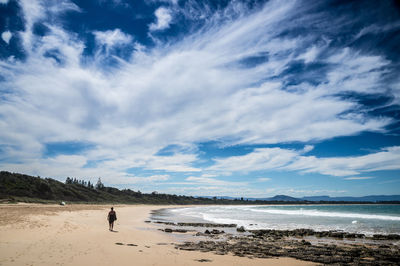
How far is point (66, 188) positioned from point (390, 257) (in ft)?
291

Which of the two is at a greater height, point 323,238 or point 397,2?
point 397,2

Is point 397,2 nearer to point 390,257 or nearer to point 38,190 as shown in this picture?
point 390,257

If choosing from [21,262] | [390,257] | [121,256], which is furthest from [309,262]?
[21,262]

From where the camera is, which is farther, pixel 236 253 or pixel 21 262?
pixel 236 253

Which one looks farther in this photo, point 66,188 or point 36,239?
point 66,188

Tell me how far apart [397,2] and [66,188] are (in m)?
92.4

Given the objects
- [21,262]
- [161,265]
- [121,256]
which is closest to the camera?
[21,262]

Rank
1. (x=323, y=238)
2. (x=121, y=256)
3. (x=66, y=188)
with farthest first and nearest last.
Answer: (x=66, y=188), (x=323, y=238), (x=121, y=256)

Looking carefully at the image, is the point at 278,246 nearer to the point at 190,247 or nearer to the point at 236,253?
the point at 236,253

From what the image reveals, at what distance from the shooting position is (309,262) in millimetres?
10500

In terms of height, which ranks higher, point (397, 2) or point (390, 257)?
point (397, 2)

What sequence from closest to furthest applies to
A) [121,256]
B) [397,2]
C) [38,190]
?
[397,2] < [121,256] < [38,190]

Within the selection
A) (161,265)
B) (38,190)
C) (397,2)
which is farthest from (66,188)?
(397,2)

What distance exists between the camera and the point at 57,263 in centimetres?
841
